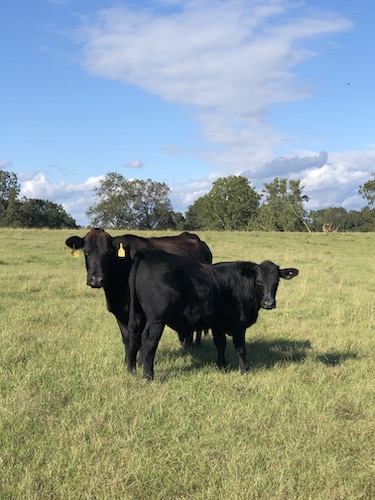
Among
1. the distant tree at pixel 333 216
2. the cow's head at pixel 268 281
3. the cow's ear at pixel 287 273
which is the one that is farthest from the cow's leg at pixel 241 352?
the distant tree at pixel 333 216

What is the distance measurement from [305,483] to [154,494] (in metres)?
1.20

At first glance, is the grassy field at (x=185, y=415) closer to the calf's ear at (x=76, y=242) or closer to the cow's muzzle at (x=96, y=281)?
the cow's muzzle at (x=96, y=281)

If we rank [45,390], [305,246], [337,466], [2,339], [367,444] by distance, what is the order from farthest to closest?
1. [305,246]
2. [2,339]
3. [45,390]
4. [367,444]
5. [337,466]

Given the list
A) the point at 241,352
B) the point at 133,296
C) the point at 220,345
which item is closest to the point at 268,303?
the point at 241,352

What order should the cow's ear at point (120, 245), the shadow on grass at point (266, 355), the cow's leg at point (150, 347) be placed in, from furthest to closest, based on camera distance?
the shadow on grass at point (266, 355), the cow's ear at point (120, 245), the cow's leg at point (150, 347)

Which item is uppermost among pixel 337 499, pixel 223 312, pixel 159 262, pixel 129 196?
pixel 129 196

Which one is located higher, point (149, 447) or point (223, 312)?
point (223, 312)

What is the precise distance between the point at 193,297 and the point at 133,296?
81cm

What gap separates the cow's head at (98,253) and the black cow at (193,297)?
38 cm

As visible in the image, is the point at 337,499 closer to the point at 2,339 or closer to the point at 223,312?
the point at 223,312

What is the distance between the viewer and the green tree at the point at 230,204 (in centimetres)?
8456

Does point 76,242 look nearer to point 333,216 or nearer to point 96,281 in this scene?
point 96,281

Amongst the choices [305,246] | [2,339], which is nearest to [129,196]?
[305,246]

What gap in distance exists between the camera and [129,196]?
8212cm
